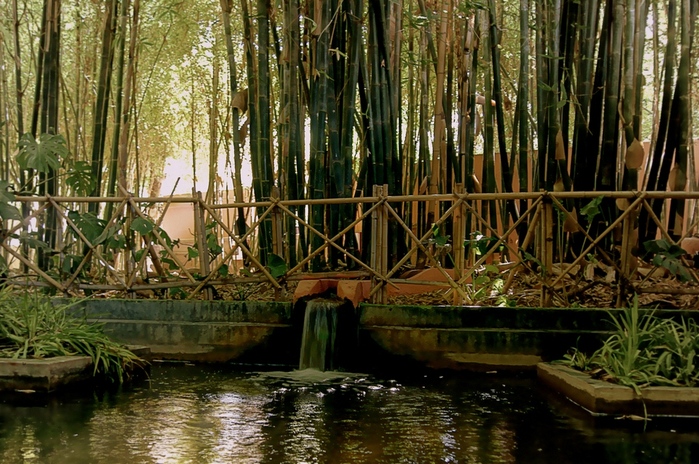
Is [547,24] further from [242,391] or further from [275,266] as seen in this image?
[242,391]

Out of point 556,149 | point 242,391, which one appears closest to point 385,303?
point 242,391

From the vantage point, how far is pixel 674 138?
441 cm

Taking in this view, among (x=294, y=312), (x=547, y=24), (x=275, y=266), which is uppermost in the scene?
(x=547, y=24)

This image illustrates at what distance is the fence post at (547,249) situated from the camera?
4.11 metres

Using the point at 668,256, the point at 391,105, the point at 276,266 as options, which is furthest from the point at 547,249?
the point at 276,266

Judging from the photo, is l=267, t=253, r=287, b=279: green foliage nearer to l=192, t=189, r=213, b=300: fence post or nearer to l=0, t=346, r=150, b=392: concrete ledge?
l=192, t=189, r=213, b=300: fence post

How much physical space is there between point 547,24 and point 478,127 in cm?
157

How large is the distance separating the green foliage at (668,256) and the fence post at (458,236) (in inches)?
42.4

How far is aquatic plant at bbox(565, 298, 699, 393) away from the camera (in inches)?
120

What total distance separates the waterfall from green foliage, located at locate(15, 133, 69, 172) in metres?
2.12

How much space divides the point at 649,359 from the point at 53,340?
3045 mm

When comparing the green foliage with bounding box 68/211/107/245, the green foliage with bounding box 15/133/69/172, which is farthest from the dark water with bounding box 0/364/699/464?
the green foliage with bounding box 15/133/69/172

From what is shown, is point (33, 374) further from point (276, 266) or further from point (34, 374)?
point (276, 266)

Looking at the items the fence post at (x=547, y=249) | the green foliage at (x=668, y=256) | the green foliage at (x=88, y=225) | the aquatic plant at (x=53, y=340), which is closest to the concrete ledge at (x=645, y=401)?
the green foliage at (x=668, y=256)
